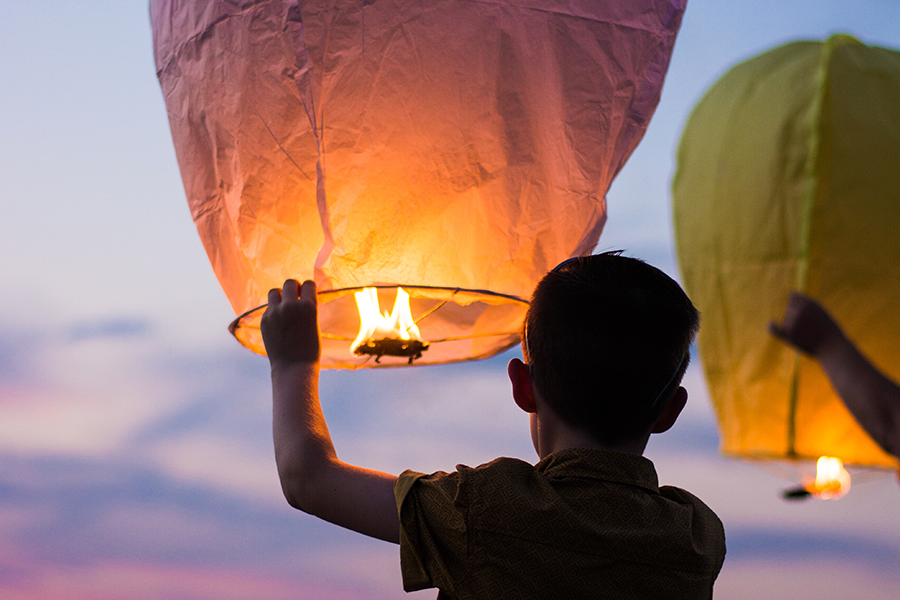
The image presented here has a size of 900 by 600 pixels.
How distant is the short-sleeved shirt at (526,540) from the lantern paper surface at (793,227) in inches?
34.9

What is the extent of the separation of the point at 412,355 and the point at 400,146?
0.28 metres

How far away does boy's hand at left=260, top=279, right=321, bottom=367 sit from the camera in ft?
2.80

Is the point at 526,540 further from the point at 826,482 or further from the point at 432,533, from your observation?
the point at 826,482

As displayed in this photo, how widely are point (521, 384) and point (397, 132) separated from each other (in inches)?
13.5

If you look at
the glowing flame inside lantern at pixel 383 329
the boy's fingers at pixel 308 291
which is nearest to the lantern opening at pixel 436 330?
the glowing flame inside lantern at pixel 383 329

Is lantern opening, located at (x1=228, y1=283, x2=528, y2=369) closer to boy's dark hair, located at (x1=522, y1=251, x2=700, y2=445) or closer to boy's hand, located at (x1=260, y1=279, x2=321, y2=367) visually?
boy's hand, located at (x1=260, y1=279, x2=321, y2=367)

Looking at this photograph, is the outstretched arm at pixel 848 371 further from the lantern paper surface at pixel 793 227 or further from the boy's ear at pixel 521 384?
the boy's ear at pixel 521 384

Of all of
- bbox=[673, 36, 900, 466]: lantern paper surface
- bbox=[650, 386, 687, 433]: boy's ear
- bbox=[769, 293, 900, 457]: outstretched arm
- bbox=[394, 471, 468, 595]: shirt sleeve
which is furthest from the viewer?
bbox=[673, 36, 900, 466]: lantern paper surface

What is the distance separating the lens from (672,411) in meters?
0.81

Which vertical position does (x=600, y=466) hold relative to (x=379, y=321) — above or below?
below

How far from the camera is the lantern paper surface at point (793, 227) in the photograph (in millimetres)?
1428

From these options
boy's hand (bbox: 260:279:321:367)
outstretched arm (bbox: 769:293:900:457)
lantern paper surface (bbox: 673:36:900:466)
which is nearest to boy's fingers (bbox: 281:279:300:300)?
boy's hand (bbox: 260:279:321:367)

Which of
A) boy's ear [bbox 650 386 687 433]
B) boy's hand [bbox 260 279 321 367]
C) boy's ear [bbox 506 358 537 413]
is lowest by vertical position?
boy's ear [bbox 650 386 687 433]

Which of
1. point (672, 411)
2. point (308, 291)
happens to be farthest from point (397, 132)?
point (672, 411)
